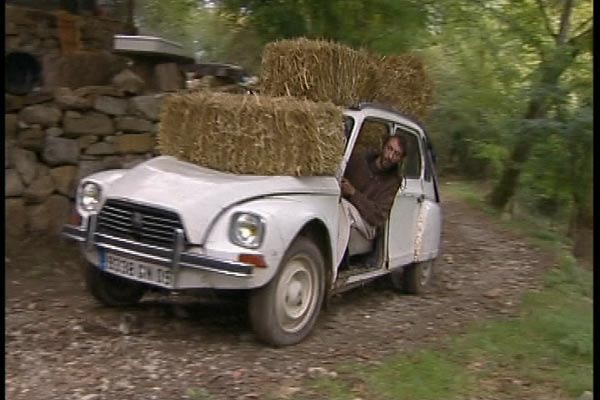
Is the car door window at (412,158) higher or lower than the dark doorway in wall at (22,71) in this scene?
lower

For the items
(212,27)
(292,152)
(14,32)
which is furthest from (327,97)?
(212,27)

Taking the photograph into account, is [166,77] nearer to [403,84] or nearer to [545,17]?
[403,84]

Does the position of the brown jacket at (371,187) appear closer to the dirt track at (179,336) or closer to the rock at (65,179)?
the dirt track at (179,336)

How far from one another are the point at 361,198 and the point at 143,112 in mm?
3088

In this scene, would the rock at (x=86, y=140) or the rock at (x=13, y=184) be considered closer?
the rock at (x=13, y=184)

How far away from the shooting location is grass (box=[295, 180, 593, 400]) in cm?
455

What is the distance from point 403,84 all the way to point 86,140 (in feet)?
10.4

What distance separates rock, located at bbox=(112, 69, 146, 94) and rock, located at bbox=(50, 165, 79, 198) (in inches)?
37.7

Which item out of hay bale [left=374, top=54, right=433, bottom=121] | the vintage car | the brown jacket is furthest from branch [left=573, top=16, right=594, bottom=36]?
the vintage car

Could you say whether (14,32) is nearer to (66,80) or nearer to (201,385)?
(66,80)

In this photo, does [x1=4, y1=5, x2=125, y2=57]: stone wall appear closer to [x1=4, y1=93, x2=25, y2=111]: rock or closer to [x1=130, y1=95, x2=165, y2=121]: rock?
[x1=4, y1=93, x2=25, y2=111]: rock

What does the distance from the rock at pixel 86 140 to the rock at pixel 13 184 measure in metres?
0.69

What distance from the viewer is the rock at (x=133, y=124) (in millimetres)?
8055

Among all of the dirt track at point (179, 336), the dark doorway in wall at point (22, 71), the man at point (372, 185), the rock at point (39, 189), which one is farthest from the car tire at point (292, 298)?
the dark doorway in wall at point (22, 71)
